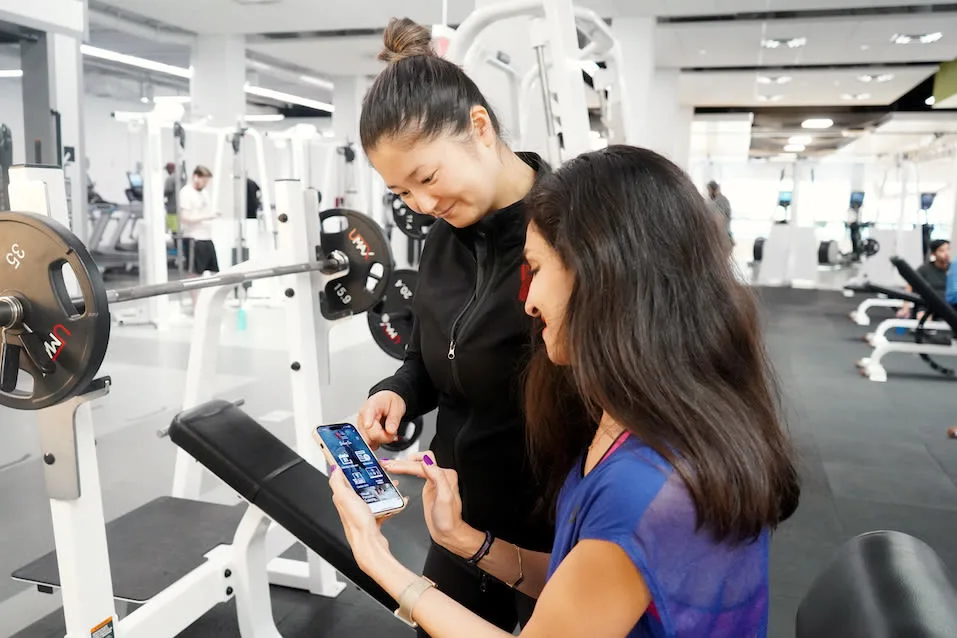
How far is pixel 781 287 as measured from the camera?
11602mm

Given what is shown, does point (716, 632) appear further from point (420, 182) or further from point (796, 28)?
point (796, 28)

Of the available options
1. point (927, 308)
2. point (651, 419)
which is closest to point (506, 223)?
point (651, 419)

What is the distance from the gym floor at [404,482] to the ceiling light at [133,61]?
499cm

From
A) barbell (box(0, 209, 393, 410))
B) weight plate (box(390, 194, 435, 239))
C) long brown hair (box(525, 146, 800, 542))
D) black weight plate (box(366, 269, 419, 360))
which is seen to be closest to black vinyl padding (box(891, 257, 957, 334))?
weight plate (box(390, 194, 435, 239))

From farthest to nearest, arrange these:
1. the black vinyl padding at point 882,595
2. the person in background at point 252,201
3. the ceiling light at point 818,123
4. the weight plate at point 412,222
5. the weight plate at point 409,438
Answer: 1. the ceiling light at point 818,123
2. the person in background at point 252,201
3. the weight plate at point 412,222
4. the weight plate at point 409,438
5. the black vinyl padding at point 882,595

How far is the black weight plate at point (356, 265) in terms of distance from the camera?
7.69 ft

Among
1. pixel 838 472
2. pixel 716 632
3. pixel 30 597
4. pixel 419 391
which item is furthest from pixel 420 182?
pixel 838 472

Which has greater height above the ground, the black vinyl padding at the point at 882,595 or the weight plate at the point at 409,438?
the black vinyl padding at the point at 882,595

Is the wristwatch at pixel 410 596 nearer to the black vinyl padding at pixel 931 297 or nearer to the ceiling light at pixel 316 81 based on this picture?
the black vinyl padding at pixel 931 297

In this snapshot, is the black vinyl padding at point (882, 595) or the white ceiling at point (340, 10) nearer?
the black vinyl padding at point (882, 595)

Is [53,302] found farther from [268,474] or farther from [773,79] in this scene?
[773,79]

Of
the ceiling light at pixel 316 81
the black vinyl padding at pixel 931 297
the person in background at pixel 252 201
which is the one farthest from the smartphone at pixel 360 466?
the ceiling light at pixel 316 81

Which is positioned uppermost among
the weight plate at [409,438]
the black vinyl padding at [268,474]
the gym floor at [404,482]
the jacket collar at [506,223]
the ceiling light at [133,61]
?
the ceiling light at [133,61]

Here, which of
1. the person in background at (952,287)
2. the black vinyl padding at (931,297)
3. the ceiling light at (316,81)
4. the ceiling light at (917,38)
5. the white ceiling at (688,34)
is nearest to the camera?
the black vinyl padding at (931,297)
